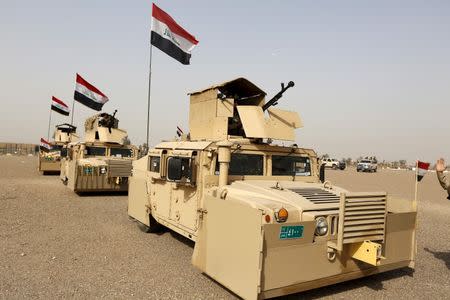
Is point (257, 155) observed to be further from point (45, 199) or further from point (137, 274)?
point (45, 199)

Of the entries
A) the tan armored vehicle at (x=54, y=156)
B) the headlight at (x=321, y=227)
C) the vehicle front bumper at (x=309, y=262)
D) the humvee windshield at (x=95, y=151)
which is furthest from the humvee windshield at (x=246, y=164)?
the tan armored vehicle at (x=54, y=156)

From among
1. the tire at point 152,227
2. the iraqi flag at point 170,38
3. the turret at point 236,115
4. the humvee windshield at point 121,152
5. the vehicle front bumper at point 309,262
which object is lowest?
the tire at point 152,227

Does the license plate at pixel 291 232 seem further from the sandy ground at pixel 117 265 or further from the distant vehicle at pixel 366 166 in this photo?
the distant vehicle at pixel 366 166

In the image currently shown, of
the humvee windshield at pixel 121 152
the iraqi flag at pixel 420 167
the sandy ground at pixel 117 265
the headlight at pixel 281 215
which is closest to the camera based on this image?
Result: the headlight at pixel 281 215

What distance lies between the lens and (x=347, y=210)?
4535mm

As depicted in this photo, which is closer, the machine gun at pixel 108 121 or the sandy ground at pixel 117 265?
the sandy ground at pixel 117 265

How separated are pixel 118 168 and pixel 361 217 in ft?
34.2

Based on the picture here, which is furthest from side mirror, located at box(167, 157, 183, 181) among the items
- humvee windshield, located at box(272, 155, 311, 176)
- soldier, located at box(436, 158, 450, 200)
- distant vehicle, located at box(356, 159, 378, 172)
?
distant vehicle, located at box(356, 159, 378, 172)

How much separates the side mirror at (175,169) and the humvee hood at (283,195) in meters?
0.79

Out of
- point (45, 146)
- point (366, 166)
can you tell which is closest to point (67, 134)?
point (45, 146)

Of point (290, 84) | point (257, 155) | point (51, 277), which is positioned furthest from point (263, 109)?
point (51, 277)

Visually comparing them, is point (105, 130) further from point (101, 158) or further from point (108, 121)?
point (101, 158)

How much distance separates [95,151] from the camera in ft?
48.5

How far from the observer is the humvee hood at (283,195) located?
16.0 ft
